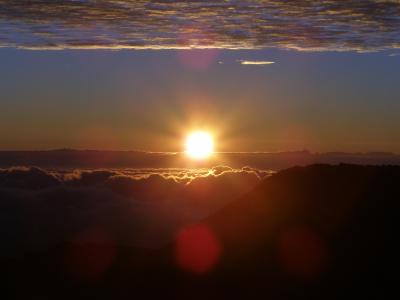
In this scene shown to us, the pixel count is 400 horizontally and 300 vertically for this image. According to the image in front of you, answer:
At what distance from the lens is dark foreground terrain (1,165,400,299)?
85000 millimetres

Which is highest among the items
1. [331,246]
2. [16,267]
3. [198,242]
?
[331,246]

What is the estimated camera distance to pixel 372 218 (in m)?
94.4

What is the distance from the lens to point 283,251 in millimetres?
96688

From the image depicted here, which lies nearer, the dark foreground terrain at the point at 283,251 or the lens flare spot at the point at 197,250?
the dark foreground terrain at the point at 283,251

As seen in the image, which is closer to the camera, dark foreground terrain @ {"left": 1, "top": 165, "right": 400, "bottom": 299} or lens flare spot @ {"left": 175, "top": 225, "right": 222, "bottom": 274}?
dark foreground terrain @ {"left": 1, "top": 165, "right": 400, "bottom": 299}

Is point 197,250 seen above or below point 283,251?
below

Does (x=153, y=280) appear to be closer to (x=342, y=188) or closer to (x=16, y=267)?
(x=342, y=188)

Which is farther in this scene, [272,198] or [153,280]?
[272,198]

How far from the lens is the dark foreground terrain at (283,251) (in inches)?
3346

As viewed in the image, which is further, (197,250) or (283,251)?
(197,250)

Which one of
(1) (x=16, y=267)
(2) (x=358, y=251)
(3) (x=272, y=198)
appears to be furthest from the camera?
(1) (x=16, y=267)

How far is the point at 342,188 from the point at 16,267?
71.6 metres

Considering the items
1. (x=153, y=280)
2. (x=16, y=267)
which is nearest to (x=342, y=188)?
(x=153, y=280)

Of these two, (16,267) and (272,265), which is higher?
(272,265)
